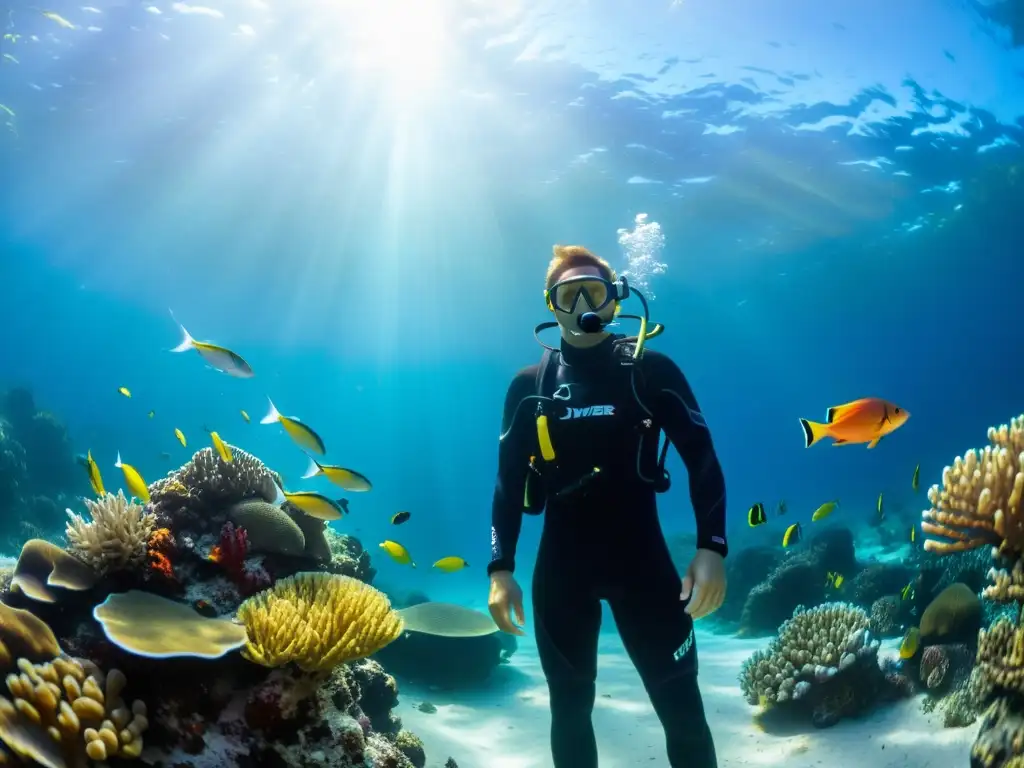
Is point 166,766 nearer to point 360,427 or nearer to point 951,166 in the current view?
point 951,166

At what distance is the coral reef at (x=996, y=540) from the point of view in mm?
2893

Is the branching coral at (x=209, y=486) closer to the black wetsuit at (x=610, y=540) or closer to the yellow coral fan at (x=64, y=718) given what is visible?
the yellow coral fan at (x=64, y=718)

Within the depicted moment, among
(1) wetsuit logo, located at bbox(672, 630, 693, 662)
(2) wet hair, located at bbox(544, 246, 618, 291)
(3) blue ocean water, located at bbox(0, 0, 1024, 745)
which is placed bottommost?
(1) wetsuit logo, located at bbox(672, 630, 693, 662)

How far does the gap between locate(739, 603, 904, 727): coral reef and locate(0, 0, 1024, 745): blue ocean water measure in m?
16.4

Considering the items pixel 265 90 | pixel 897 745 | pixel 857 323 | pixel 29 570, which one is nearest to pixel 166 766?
pixel 29 570

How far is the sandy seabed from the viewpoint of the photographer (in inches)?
185

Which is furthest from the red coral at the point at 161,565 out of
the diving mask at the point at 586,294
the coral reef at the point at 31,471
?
the coral reef at the point at 31,471

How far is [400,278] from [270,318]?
65.6ft

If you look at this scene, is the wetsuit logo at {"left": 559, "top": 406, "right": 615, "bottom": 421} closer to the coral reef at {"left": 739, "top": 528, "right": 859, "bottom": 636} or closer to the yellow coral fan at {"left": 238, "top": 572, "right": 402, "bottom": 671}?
the yellow coral fan at {"left": 238, "top": 572, "right": 402, "bottom": 671}

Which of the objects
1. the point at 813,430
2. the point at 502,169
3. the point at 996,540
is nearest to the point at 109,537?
the point at 813,430

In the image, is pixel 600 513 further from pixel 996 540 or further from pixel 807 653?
pixel 807 653

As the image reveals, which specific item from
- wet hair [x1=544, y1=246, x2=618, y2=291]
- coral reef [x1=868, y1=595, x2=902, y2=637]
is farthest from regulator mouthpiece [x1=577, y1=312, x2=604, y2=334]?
coral reef [x1=868, y1=595, x2=902, y2=637]

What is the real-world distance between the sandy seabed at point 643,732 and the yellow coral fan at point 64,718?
383cm

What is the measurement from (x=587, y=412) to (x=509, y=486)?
2.37 feet
